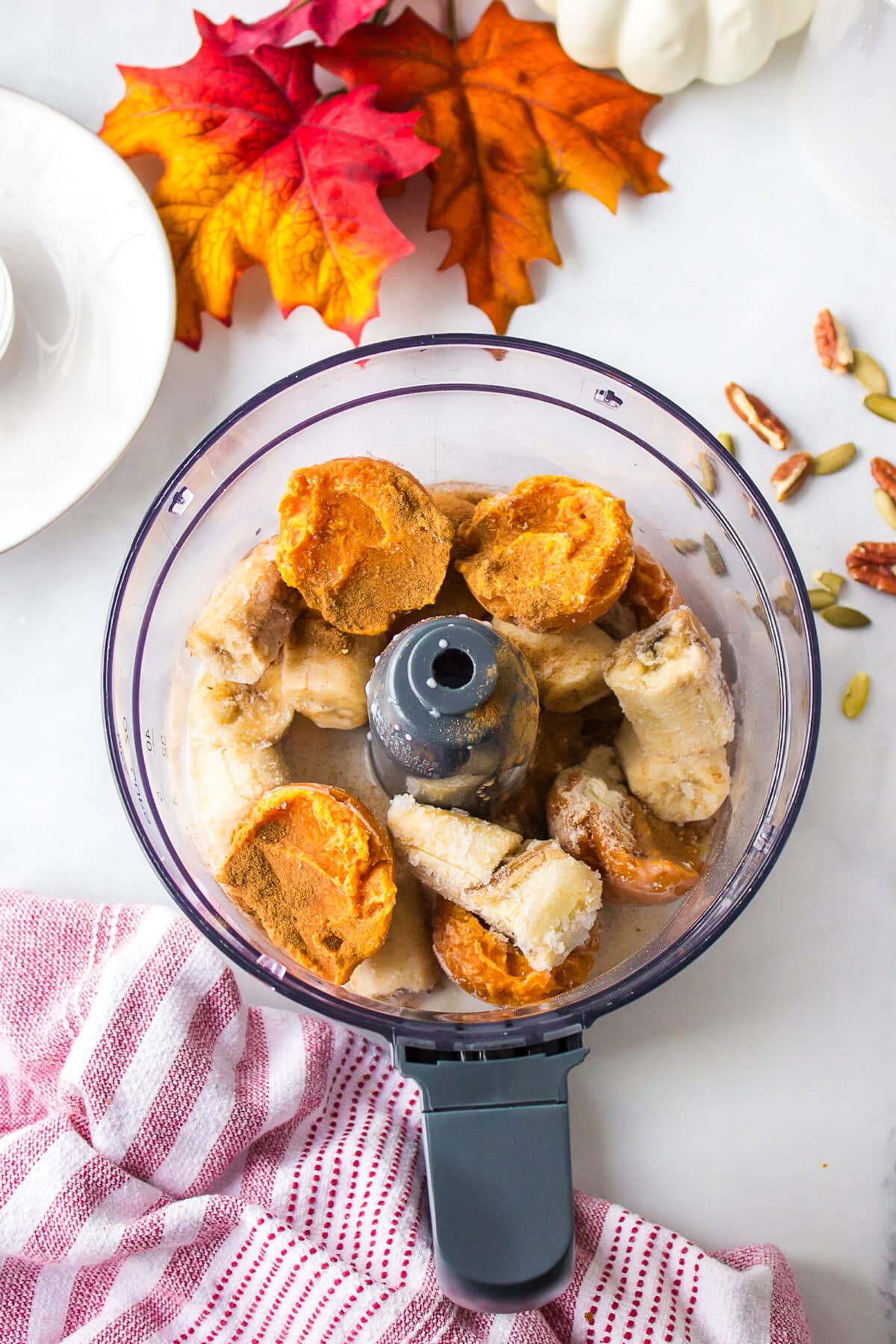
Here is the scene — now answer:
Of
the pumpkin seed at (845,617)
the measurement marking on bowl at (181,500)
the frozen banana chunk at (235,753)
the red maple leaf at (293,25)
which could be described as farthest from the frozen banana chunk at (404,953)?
the red maple leaf at (293,25)

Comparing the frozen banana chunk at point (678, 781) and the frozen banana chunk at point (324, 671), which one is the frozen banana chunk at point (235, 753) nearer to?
the frozen banana chunk at point (324, 671)

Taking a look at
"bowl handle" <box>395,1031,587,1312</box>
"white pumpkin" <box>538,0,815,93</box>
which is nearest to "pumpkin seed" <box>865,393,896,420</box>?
"white pumpkin" <box>538,0,815,93</box>

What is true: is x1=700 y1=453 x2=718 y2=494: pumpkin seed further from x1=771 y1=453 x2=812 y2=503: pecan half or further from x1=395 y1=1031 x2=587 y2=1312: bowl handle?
x1=395 y1=1031 x2=587 y2=1312: bowl handle

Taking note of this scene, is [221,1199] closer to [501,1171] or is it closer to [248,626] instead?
[501,1171]

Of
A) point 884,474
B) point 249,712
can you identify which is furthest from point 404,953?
→ point 884,474

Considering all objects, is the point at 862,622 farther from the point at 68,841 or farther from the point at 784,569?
the point at 68,841

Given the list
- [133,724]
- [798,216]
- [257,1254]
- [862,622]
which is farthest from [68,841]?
[798,216]
